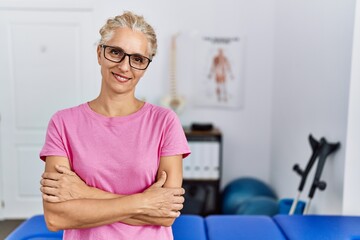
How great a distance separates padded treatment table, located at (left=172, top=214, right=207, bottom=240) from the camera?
173cm

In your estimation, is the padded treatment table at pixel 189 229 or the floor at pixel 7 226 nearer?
the padded treatment table at pixel 189 229

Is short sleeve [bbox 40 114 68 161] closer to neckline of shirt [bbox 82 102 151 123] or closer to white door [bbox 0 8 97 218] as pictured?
neckline of shirt [bbox 82 102 151 123]

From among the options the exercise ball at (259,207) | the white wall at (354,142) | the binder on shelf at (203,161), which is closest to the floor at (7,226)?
the binder on shelf at (203,161)

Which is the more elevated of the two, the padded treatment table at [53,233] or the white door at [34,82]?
the white door at [34,82]

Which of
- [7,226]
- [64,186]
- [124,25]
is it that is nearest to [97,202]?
[64,186]

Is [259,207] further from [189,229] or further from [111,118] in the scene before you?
[111,118]

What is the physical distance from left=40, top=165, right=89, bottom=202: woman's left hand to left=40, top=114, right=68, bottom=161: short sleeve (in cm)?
5

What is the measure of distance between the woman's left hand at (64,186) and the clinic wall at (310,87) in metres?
1.50

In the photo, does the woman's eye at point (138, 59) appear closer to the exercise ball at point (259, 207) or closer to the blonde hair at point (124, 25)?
the blonde hair at point (124, 25)

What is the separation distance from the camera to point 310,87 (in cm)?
264

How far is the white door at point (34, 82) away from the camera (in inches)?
138

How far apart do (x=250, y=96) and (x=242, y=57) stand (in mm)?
398

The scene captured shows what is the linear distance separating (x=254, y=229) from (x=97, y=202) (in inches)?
37.7

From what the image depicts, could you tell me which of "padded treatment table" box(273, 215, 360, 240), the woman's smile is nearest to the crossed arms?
the woman's smile
